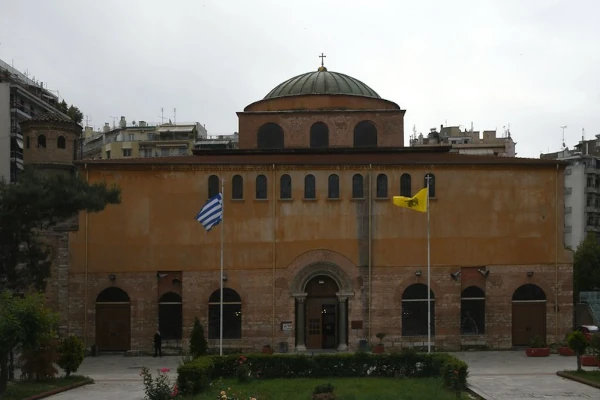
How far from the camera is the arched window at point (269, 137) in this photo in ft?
152

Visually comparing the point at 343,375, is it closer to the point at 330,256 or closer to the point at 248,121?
the point at 330,256

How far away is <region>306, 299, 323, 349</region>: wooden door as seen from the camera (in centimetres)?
4025

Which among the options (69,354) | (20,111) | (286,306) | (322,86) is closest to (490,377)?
(286,306)

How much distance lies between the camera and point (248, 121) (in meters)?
46.5

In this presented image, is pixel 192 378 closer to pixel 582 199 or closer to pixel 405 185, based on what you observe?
pixel 405 185

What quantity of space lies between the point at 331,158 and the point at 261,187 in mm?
4334

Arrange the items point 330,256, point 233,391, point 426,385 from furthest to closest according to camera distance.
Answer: point 330,256
point 426,385
point 233,391

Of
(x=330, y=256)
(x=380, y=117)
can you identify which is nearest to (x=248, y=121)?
(x=380, y=117)

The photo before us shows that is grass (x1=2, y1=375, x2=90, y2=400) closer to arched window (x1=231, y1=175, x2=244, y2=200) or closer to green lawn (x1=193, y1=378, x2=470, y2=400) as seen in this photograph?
green lawn (x1=193, y1=378, x2=470, y2=400)

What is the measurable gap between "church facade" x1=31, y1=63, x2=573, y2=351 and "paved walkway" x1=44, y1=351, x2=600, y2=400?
2.37 meters

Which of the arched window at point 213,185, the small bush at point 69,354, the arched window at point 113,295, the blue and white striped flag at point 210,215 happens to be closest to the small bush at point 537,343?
the blue and white striped flag at point 210,215

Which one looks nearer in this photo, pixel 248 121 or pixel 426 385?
pixel 426 385

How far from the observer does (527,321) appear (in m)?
40.4

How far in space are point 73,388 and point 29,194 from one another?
814 cm
